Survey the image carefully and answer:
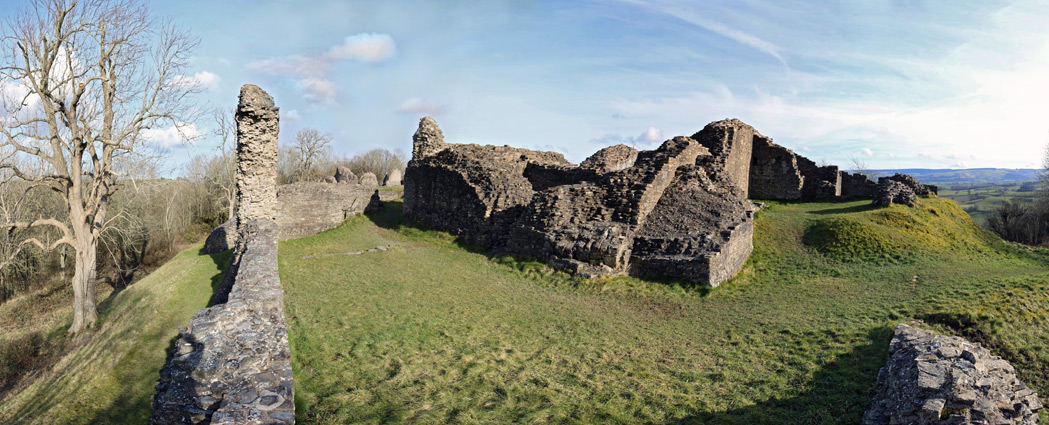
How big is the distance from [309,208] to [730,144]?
58.2 feet

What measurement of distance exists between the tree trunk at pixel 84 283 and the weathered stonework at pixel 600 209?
11522 mm

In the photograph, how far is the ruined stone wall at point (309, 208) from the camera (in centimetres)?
2008

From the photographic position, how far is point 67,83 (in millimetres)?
14727

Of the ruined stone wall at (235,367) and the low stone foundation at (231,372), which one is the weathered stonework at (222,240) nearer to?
the ruined stone wall at (235,367)

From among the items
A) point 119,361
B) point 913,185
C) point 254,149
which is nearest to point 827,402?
point 119,361

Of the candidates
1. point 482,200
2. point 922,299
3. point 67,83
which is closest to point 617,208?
point 482,200

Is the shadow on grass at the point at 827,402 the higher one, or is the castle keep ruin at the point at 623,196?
the castle keep ruin at the point at 623,196

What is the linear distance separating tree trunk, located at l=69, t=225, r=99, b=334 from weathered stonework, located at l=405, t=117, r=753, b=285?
11.5 metres

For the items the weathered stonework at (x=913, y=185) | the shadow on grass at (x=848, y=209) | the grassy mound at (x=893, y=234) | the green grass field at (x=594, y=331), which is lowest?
the green grass field at (x=594, y=331)

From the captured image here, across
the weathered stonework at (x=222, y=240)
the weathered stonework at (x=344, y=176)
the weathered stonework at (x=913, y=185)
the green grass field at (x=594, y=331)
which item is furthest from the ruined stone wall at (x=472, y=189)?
the weathered stonework at (x=344, y=176)

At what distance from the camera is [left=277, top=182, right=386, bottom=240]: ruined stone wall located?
20.1 meters

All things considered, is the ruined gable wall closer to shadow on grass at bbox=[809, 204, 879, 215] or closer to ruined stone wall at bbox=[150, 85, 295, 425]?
shadow on grass at bbox=[809, 204, 879, 215]

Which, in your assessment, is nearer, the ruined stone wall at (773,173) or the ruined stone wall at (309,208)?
the ruined stone wall at (309,208)

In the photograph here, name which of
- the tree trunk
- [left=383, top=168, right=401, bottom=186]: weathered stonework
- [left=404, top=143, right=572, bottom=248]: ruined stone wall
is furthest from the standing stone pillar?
[left=383, top=168, right=401, bottom=186]: weathered stonework
